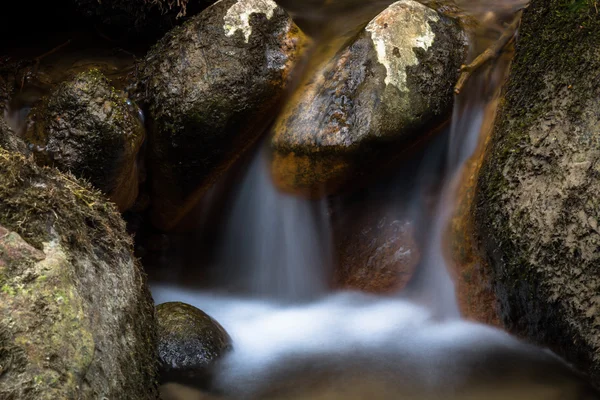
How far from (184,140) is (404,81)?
178 cm

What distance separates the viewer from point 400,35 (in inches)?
177

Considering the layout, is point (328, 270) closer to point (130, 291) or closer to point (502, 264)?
point (502, 264)

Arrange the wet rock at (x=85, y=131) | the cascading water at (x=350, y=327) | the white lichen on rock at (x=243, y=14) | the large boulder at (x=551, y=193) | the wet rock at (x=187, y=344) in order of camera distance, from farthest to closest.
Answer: the white lichen on rock at (x=243, y=14), the wet rock at (x=85, y=131), the wet rock at (x=187, y=344), the cascading water at (x=350, y=327), the large boulder at (x=551, y=193)

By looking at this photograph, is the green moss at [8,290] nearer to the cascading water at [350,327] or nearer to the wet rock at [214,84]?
the cascading water at [350,327]

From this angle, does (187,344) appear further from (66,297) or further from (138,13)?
(138,13)

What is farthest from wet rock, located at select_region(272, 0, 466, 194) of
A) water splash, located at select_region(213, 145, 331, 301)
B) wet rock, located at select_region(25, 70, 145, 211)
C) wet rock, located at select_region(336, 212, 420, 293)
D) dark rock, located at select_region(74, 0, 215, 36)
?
dark rock, located at select_region(74, 0, 215, 36)

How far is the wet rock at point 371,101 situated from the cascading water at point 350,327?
246 millimetres

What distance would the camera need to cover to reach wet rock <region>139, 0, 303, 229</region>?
4512mm

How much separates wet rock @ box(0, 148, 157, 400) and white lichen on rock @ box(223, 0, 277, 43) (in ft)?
7.65

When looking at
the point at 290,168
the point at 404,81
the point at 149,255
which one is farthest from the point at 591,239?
the point at 149,255

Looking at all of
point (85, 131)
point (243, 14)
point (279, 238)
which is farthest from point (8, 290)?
point (243, 14)

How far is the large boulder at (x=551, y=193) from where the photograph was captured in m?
3.10

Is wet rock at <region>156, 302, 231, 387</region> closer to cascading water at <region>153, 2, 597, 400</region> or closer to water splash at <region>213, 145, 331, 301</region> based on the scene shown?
Result: cascading water at <region>153, 2, 597, 400</region>

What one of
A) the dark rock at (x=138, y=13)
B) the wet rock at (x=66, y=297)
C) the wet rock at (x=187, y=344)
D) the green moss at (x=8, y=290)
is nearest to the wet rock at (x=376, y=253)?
the wet rock at (x=187, y=344)
